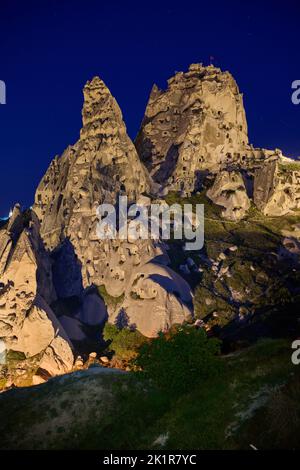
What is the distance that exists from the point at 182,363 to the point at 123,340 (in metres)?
46.9

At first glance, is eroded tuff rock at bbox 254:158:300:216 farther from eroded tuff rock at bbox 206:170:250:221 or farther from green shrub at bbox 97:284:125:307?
green shrub at bbox 97:284:125:307

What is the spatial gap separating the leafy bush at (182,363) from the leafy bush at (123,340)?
41.3 metres

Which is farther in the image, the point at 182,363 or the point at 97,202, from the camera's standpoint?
the point at 97,202

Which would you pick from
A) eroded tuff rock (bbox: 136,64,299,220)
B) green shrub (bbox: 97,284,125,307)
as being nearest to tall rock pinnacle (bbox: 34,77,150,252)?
eroded tuff rock (bbox: 136,64,299,220)

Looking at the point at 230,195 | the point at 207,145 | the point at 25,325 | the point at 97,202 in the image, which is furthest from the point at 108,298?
the point at 207,145

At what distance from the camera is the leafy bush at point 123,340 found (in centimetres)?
7662

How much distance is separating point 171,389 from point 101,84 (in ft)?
438

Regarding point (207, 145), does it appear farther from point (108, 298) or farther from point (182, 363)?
point (182, 363)

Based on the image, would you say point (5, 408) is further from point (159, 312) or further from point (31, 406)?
point (159, 312)

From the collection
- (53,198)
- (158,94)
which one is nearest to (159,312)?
(53,198)

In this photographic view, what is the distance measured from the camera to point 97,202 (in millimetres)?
108375

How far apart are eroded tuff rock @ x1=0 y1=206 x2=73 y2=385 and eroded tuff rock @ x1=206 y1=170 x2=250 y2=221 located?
244ft

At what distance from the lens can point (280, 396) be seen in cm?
2461

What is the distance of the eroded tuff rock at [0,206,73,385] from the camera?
229ft
